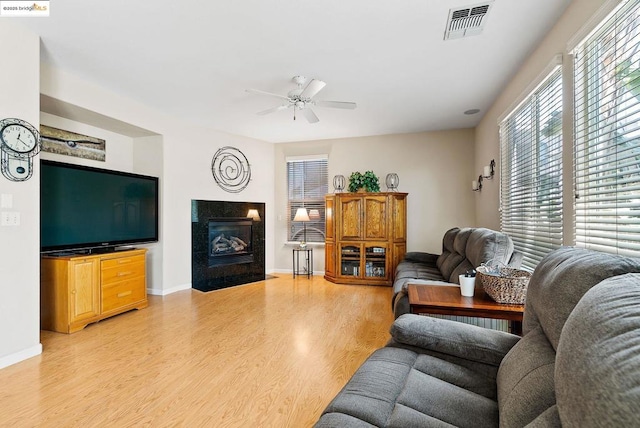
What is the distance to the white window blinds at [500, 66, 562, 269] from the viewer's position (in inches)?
90.1

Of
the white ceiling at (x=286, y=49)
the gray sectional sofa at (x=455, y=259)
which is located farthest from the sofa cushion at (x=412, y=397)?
the white ceiling at (x=286, y=49)

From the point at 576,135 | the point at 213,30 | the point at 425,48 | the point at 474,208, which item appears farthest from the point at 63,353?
the point at 474,208

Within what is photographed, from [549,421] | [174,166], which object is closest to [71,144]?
[174,166]

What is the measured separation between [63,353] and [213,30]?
113 inches

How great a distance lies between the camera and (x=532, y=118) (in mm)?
2711

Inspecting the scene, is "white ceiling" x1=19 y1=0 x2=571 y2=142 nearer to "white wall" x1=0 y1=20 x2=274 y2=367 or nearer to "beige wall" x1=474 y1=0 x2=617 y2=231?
"beige wall" x1=474 y1=0 x2=617 y2=231

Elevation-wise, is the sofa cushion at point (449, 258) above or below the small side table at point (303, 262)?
above

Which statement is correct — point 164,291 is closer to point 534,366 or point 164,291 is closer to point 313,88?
A: point 313,88


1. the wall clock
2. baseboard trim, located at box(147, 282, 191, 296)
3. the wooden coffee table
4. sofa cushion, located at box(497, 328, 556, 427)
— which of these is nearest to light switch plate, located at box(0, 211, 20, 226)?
the wall clock

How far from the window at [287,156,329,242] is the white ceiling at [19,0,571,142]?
77.4 inches

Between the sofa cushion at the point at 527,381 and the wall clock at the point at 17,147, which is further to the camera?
the wall clock at the point at 17,147

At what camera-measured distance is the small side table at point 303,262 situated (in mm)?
5832

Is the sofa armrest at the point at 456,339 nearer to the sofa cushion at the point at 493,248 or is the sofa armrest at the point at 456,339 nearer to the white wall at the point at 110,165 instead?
the sofa cushion at the point at 493,248

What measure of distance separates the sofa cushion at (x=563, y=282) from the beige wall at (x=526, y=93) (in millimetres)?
1163
